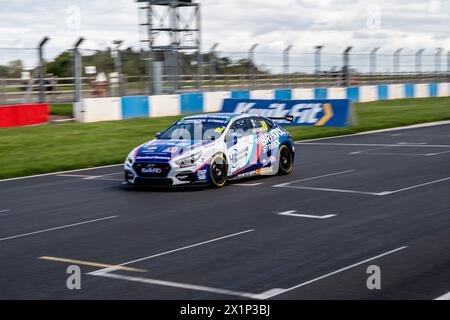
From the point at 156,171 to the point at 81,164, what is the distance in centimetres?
587

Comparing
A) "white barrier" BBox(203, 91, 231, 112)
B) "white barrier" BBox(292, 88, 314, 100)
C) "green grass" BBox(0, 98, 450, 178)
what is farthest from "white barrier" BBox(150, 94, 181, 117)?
"white barrier" BBox(292, 88, 314, 100)

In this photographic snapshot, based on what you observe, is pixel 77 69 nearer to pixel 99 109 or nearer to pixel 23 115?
pixel 99 109

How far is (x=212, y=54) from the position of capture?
39.7m

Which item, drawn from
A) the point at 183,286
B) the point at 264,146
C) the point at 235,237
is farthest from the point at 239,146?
the point at 183,286

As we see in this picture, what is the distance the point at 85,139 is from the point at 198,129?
10.0 meters

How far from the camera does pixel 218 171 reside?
52.4 feet

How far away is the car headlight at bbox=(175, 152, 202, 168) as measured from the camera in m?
15.4

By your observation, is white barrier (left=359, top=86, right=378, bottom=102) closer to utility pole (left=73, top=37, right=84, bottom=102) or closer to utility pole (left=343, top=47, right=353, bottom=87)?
utility pole (left=343, top=47, right=353, bottom=87)

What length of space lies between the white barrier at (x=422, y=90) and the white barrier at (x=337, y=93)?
9.26m

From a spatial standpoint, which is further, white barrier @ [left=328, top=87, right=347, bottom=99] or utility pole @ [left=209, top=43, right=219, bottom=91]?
white barrier @ [left=328, top=87, right=347, bottom=99]

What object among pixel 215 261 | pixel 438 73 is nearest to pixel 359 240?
pixel 215 261

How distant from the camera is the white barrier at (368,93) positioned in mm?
47688

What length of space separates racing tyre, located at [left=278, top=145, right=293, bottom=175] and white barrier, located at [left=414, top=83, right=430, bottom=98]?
120ft

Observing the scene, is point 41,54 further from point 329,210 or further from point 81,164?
point 329,210
